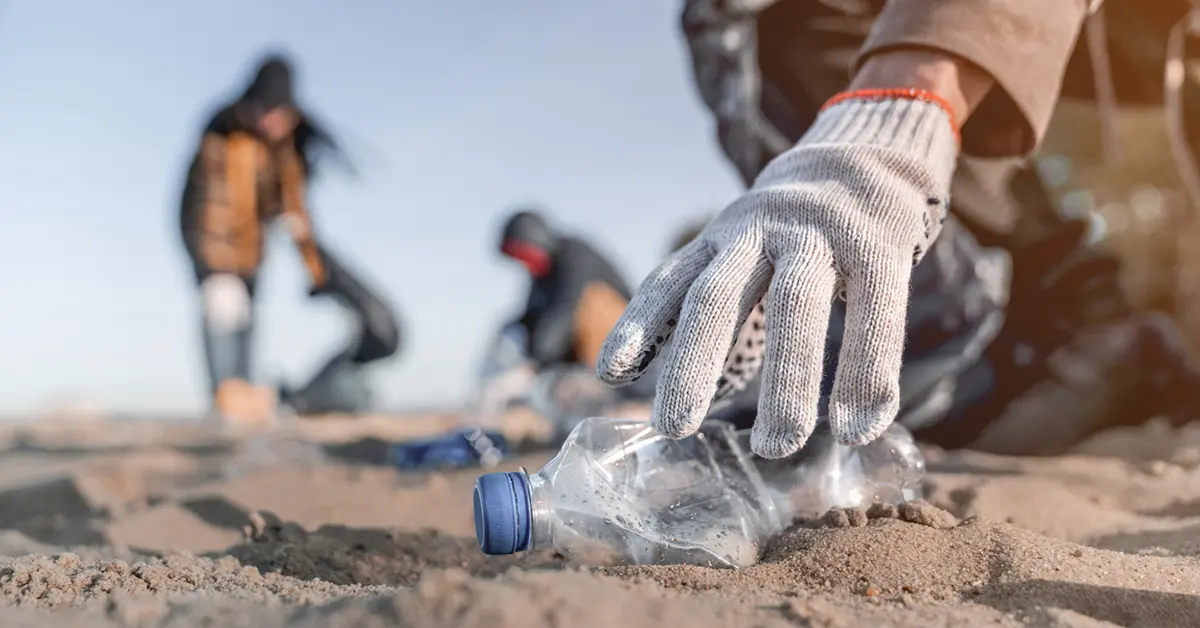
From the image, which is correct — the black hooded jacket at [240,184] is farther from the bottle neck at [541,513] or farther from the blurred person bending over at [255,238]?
the bottle neck at [541,513]

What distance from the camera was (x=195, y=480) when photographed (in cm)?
285

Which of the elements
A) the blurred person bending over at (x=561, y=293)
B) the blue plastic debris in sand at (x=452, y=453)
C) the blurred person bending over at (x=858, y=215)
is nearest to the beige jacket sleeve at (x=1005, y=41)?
the blurred person bending over at (x=858, y=215)

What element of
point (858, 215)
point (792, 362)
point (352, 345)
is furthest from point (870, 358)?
point (352, 345)

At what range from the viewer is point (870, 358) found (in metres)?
1.16

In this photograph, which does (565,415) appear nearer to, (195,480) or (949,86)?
(195,480)

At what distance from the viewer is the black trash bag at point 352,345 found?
5945 mm

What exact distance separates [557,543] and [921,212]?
78 cm

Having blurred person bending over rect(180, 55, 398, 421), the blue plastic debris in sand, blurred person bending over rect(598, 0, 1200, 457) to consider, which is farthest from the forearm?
blurred person bending over rect(180, 55, 398, 421)

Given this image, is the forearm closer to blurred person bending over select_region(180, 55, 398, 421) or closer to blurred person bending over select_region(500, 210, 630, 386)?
blurred person bending over select_region(500, 210, 630, 386)

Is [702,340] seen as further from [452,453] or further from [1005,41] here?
[452,453]

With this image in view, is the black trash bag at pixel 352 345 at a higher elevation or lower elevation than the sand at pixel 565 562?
lower

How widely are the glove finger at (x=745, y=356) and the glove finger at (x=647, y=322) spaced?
0.18 meters

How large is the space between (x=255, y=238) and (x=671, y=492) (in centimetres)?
487

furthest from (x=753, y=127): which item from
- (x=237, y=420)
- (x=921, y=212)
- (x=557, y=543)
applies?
(x=237, y=420)
